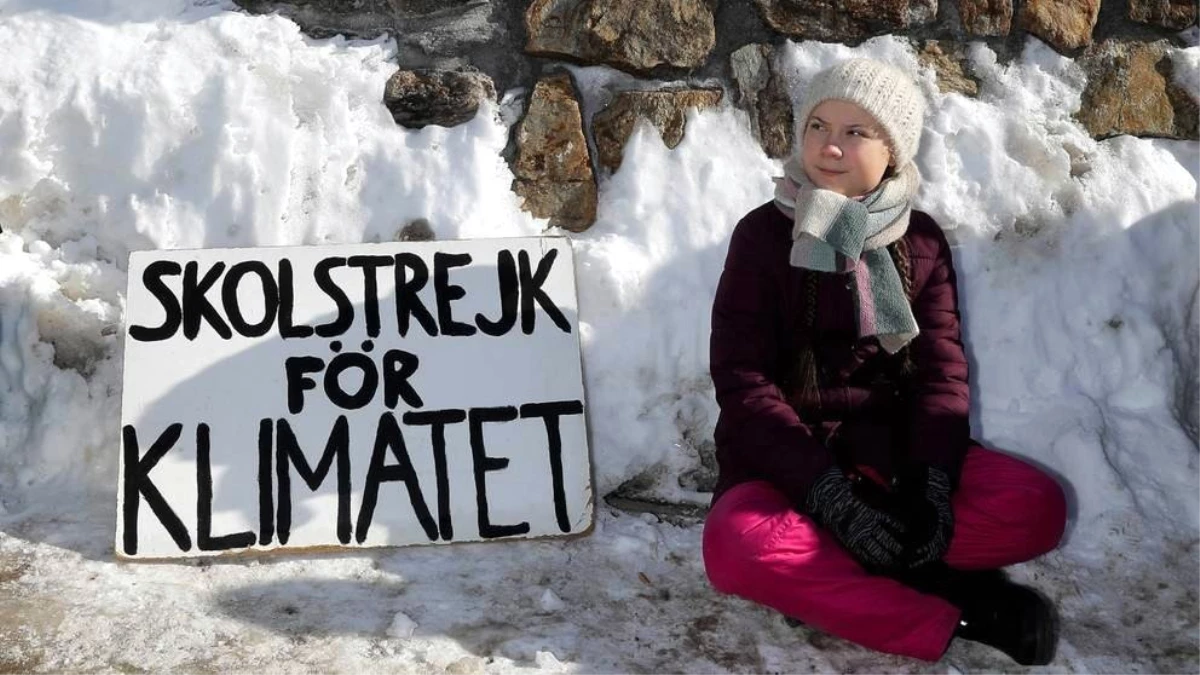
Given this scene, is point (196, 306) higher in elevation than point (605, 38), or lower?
lower

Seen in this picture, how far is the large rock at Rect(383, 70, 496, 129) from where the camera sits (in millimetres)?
2822

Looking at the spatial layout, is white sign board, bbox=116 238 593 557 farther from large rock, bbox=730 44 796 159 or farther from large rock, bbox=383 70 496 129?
large rock, bbox=730 44 796 159

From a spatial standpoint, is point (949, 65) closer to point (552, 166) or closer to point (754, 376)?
point (552, 166)

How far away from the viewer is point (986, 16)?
2936mm

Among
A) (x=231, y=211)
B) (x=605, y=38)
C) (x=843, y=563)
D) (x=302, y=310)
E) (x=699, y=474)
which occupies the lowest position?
(x=843, y=563)

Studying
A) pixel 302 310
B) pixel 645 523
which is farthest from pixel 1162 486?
pixel 302 310

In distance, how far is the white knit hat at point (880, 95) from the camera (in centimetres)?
216

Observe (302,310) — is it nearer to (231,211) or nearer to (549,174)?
(231,211)

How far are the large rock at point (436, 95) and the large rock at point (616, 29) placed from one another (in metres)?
0.16

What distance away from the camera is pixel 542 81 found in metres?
2.85

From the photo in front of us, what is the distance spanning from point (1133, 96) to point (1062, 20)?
0.25 meters

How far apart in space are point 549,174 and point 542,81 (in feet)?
0.71

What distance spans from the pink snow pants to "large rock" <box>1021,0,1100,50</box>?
1.17 m

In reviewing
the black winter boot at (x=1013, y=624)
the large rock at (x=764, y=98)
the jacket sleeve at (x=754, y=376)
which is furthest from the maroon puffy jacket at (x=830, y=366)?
the large rock at (x=764, y=98)
